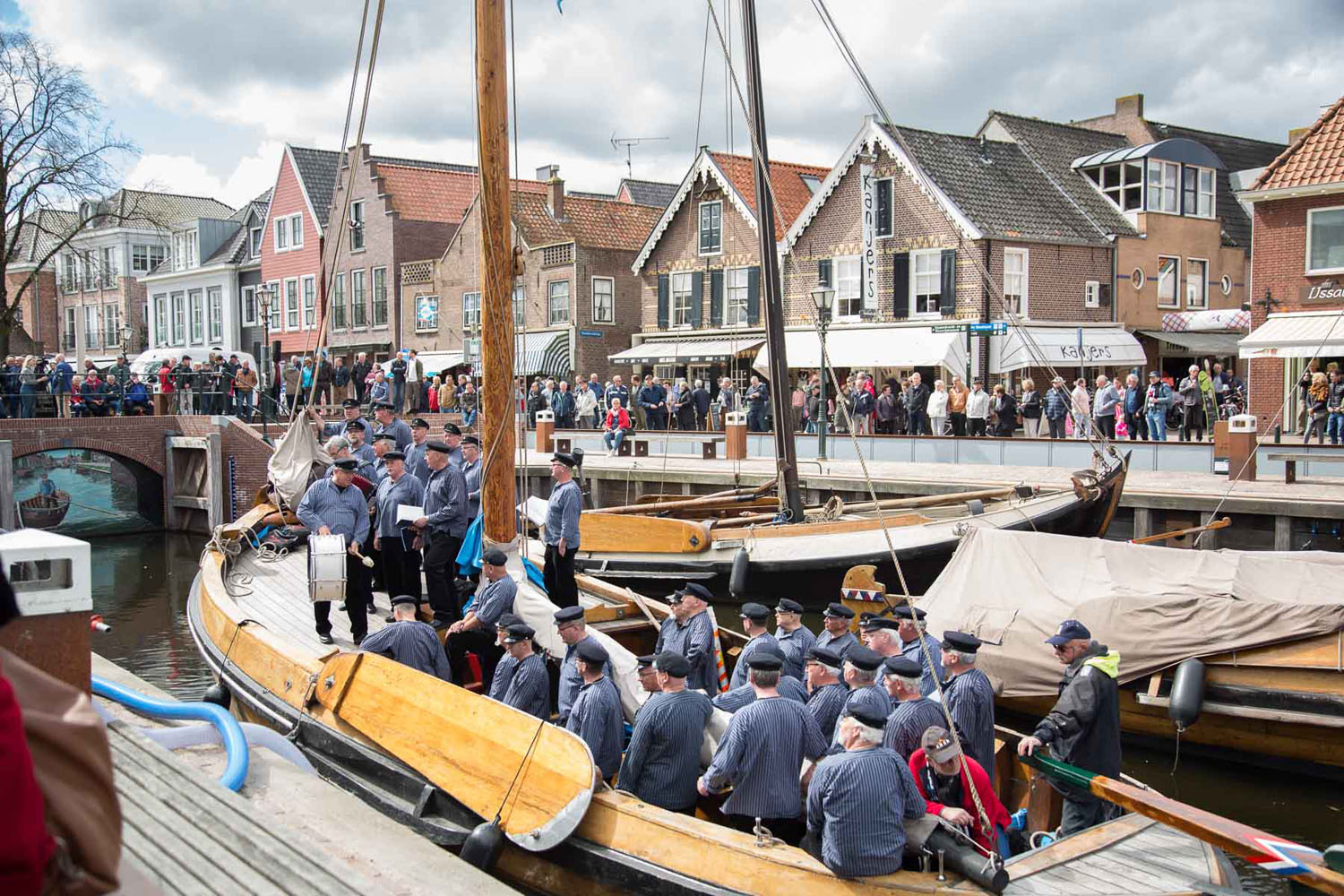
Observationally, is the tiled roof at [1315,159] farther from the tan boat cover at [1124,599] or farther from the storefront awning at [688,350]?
the tan boat cover at [1124,599]

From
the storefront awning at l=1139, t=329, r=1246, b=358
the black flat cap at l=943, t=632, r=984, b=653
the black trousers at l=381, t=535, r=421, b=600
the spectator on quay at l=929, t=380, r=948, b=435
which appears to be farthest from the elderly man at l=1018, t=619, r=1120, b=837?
the storefront awning at l=1139, t=329, r=1246, b=358

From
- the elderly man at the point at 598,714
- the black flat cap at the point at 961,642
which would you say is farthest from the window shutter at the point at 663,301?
the elderly man at the point at 598,714

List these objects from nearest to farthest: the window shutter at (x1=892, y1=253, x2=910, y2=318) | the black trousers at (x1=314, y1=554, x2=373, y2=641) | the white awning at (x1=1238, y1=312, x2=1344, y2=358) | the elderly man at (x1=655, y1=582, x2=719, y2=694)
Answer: the elderly man at (x1=655, y1=582, x2=719, y2=694) → the black trousers at (x1=314, y1=554, x2=373, y2=641) → the white awning at (x1=1238, y1=312, x2=1344, y2=358) → the window shutter at (x1=892, y1=253, x2=910, y2=318)

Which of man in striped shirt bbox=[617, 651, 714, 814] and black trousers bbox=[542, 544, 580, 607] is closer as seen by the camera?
man in striped shirt bbox=[617, 651, 714, 814]

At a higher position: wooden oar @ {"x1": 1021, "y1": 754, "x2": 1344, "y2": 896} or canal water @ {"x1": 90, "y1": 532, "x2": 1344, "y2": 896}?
wooden oar @ {"x1": 1021, "y1": 754, "x2": 1344, "y2": 896}

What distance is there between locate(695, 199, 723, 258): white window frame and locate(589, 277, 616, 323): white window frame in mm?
3772

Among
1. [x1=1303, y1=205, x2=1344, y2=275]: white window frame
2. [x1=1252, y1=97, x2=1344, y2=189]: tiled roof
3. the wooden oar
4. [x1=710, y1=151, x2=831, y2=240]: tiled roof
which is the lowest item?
the wooden oar

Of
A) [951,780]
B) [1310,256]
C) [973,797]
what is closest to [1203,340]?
[1310,256]

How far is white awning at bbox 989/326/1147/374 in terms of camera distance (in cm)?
2958

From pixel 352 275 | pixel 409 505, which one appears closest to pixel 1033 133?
pixel 352 275

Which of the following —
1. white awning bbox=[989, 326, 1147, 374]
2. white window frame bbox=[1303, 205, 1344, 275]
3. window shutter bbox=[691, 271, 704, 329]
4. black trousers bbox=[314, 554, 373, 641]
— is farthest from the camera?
window shutter bbox=[691, 271, 704, 329]

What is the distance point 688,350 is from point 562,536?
84.3 ft

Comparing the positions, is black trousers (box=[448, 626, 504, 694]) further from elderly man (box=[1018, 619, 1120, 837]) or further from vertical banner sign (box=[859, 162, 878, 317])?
vertical banner sign (box=[859, 162, 878, 317])

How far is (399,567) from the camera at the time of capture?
1030cm
